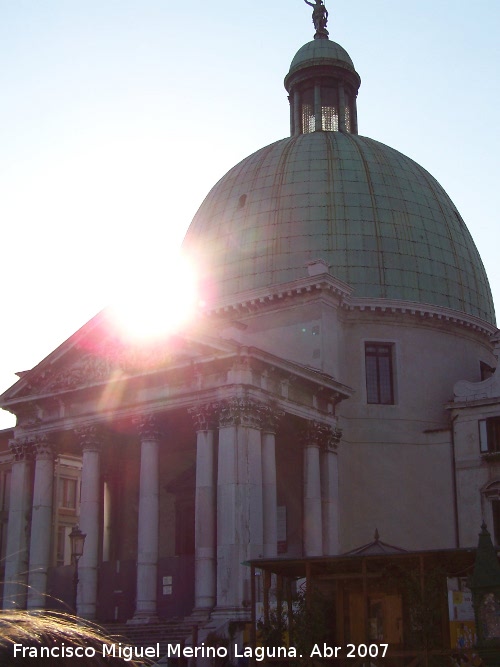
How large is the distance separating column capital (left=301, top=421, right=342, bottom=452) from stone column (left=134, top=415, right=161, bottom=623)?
5201 millimetres

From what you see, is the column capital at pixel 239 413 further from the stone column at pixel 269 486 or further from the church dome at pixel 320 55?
the church dome at pixel 320 55

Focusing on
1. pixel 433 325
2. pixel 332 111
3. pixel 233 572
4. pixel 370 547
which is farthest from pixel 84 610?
pixel 332 111

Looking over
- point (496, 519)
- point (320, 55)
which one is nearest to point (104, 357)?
point (496, 519)

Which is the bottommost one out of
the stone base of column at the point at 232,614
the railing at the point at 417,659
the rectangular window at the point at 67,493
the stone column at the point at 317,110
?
the railing at the point at 417,659

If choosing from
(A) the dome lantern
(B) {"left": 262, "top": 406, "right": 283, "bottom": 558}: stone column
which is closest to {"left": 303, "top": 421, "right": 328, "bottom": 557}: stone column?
(B) {"left": 262, "top": 406, "right": 283, "bottom": 558}: stone column

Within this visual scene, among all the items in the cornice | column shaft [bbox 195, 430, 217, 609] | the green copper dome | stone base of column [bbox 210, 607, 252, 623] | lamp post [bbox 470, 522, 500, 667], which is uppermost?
the green copper dome

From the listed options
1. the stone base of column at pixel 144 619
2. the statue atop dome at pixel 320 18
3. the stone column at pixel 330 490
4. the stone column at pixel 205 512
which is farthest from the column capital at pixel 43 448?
the statue atop dome at pixel 320 18

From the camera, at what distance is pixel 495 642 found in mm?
13766

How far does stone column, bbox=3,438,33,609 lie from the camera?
33.8m

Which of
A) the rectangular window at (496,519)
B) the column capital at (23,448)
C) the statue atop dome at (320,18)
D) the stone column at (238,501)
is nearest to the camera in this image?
Answer: the stone column at (238,501)

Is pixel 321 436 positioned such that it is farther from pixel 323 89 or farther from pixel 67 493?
pixel 67 493

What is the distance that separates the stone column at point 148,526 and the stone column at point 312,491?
5.16 m

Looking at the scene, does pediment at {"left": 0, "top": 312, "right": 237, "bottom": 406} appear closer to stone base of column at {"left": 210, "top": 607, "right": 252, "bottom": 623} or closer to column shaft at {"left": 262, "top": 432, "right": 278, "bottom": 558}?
column shaft at {"left": 262, "top": 432, "right": 278, "bottom": 558}

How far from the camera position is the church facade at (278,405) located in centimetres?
2909
